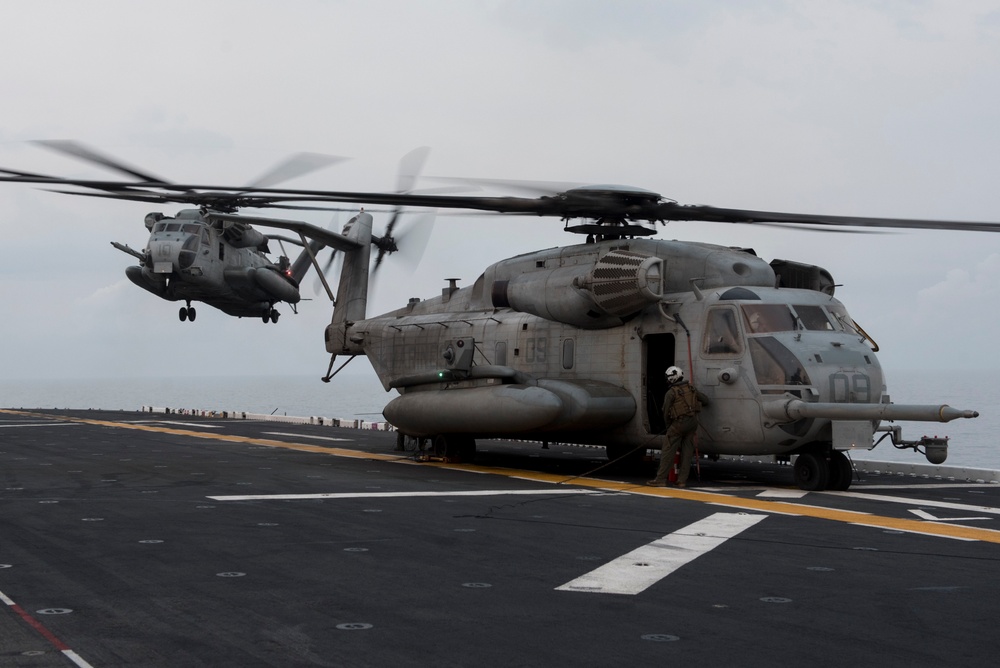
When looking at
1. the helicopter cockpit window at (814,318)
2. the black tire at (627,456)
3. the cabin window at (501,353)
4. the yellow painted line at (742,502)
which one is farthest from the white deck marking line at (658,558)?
the cabin window at (501,353)

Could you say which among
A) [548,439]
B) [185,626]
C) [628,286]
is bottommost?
[185,626]

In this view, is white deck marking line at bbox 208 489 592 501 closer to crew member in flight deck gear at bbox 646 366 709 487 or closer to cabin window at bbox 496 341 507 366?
crew member in flight deck gear at bbox 646 366 709 487

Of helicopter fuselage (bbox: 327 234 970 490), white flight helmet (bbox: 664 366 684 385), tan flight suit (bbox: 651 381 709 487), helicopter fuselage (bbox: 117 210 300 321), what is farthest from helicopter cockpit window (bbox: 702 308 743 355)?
helicopter fuselage (bbox: 117 210 300 321)

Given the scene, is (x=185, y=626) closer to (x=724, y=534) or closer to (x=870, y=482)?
(x=724, y=534)

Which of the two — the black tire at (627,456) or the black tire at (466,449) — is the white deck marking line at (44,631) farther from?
the black tire at (466,449)

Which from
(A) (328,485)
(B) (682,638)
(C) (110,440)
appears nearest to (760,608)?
(B) (682,638)

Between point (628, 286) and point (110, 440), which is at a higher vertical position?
point (628, 286)

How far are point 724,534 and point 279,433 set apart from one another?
19.1m

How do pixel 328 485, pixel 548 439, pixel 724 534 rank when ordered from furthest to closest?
1. pixel 548 439
2. pixel 328 485
3. pixel 724 534

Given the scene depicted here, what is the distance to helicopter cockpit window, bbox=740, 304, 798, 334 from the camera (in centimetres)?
1513

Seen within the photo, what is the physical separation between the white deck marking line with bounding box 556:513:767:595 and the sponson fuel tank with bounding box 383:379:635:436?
4.90 m

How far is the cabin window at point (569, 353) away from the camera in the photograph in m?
17.6

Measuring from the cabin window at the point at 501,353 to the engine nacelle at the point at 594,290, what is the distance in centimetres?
73

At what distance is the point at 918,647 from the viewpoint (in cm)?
616
